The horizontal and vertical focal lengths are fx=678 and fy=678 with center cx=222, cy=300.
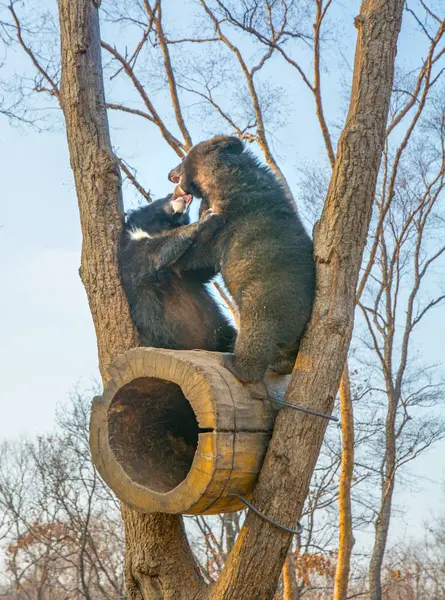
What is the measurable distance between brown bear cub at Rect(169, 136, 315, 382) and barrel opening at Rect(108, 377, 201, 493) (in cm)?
49

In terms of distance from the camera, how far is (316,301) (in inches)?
123

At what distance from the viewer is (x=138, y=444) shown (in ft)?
10.7

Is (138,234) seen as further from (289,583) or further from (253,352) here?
(289,583)

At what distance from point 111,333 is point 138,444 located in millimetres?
680

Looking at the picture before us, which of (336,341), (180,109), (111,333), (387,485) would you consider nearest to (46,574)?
(387,485)

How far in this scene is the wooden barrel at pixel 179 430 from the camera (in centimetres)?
277

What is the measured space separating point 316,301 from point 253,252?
15.1 inches

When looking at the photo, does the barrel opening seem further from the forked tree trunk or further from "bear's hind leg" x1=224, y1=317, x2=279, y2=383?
"bear's hind leg" x1=224, y1=317, x2=279, y2=383

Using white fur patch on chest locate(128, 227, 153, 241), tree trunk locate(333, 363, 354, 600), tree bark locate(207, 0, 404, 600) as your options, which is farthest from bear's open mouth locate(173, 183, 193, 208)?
tree trunk locate(333, 363, 354, 600)

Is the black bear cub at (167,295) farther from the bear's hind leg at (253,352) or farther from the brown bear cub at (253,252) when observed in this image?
the bear's hind leg at (253,352)

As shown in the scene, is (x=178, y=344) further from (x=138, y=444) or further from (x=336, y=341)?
(x=336, y=341)

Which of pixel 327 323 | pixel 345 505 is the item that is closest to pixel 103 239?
pixel 327 323

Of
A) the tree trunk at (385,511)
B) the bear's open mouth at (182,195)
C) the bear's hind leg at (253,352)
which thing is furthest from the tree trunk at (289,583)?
the bear's hind leg at (253,352)

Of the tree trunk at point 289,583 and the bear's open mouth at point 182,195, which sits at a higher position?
the bear's open mouth at point 182,195
